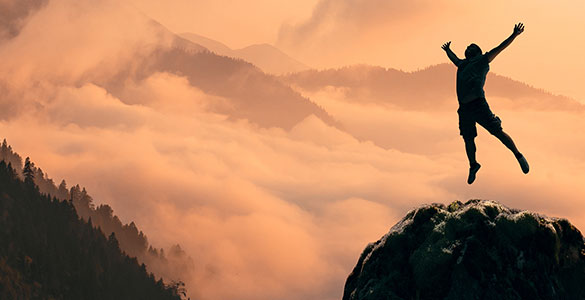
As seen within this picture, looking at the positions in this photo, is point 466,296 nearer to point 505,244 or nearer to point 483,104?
point 505,244

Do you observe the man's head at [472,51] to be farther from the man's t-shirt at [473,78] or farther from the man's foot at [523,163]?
the man's foot at [523,163]

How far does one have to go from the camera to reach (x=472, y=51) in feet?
57.6

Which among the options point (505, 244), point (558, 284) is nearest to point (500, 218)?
point (505, 244)

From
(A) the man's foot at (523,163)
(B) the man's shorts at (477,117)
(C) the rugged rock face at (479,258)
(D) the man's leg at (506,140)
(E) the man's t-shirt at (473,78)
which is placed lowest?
(C) the rugged rock face at (479,258)

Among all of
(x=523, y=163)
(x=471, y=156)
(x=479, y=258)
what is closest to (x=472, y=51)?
(x=471, y=156)

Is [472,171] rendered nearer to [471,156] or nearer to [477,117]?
[471,156]

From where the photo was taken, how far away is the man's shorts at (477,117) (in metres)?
17.3

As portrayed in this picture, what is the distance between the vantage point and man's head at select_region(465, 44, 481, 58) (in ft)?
57.5

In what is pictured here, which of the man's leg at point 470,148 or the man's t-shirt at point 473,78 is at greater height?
the man's t-shirt at point 473,78

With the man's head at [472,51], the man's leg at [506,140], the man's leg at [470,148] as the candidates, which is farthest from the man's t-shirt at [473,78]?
the man's leg at [470,148]

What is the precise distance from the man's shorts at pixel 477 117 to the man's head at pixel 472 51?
1.23 metres

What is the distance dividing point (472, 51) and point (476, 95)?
50.1 inches

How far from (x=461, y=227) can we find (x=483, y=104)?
3.67 meters

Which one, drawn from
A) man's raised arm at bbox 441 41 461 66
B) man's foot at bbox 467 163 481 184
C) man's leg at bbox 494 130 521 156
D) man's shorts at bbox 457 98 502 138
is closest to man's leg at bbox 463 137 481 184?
man's foot at bbox 467 163 481 184
